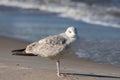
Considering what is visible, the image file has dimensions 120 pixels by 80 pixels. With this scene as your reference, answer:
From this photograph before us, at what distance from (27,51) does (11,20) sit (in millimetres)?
8157

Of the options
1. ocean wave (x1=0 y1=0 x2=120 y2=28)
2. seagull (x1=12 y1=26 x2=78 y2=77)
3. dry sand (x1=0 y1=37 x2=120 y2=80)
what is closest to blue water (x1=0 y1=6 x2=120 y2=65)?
dry sand (x1=0 y1=37 x2=120 y2=80)

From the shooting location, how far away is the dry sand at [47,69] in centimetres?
754

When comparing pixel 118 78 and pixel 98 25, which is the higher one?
pixel 98 25

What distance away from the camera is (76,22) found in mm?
16203

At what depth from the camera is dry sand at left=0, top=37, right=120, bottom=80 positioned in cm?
754

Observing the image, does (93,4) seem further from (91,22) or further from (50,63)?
(50,63)

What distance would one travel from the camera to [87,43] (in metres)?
11.7

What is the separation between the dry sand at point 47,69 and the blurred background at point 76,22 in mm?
609

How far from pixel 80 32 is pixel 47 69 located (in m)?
5.31

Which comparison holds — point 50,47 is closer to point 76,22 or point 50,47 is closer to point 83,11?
point 76,22

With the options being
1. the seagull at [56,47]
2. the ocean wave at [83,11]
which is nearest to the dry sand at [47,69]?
the seagull at [56,47]

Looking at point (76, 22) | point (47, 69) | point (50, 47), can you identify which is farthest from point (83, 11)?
point (50, 47)

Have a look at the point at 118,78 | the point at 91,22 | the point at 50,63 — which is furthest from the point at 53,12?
the point at 118,78

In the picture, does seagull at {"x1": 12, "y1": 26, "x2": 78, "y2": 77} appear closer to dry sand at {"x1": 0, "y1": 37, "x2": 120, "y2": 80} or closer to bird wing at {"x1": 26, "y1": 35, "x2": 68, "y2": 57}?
bird wing at {"x1": 26, "y1": 35, "x2": 68, "y2": 57}
